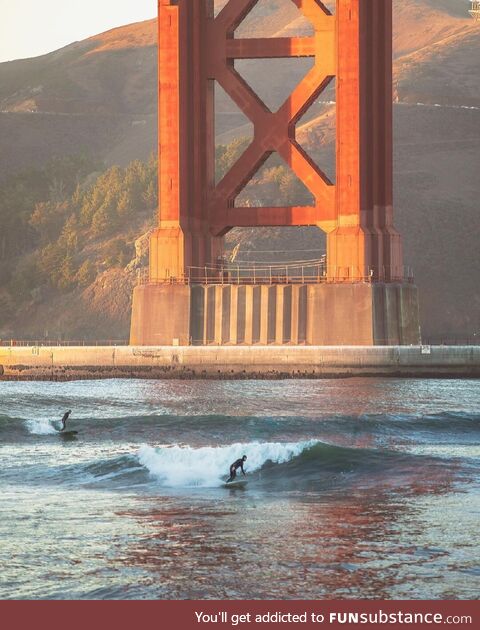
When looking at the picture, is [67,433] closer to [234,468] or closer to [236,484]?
[234,468]

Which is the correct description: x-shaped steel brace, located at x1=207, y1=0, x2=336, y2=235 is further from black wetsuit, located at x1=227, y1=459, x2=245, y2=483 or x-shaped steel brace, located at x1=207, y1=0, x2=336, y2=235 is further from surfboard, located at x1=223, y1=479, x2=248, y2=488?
surfboard, located at x1=223, y1=479, x2=248, y2=488

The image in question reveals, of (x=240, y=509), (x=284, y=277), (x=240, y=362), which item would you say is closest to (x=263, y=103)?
(x=284, y=277)

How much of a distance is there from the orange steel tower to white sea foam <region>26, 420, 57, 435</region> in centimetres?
3523

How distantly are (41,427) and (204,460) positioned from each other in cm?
1166

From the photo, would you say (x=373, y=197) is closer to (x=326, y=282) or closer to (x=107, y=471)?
(x=326, y=282)

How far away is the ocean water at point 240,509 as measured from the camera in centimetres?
2172

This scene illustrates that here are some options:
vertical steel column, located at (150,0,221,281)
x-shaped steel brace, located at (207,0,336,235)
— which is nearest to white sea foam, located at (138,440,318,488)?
vertical steel column, located at (150,0,221,281)

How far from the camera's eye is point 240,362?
7931 cm

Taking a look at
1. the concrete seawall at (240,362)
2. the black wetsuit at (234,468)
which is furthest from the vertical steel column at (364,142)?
the black wetsuit at (234,468)

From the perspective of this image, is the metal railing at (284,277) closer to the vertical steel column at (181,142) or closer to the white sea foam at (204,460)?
the vertical steel column at (181,142)

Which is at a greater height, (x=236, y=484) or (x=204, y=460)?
(x=204, y=460)

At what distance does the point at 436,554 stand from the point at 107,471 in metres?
10.9

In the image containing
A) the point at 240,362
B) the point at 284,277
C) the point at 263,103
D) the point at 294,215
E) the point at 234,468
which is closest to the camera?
the point at 234,468
